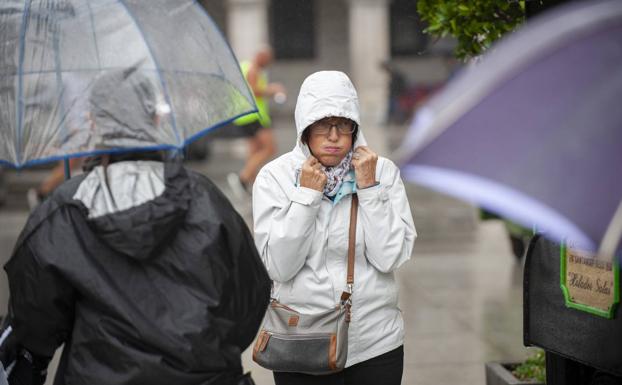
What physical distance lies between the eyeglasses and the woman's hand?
0.16 metres

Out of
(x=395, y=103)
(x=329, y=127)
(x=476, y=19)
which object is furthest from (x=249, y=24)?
(x=329, y=127)

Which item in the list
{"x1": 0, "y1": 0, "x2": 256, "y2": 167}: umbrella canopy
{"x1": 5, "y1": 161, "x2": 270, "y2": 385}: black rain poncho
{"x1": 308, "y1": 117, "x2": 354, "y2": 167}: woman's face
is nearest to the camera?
{"x1": 5, "y1": 161, "x2": 270, "y2": 385}: black rain poncho

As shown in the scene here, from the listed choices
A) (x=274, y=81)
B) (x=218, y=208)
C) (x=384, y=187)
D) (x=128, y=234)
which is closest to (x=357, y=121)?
(x=384, y=187)

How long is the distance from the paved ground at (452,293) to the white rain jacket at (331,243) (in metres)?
2.36

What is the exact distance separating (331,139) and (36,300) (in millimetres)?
1304

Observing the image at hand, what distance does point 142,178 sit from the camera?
3.09 metres

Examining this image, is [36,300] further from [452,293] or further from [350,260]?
[452,293]

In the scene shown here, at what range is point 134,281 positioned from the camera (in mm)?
2945

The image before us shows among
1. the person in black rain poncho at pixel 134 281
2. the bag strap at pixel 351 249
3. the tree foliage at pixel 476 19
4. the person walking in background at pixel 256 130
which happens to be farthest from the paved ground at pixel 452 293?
the person in black rain poncho at pixel 134 281

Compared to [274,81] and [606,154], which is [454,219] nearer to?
[606,154]

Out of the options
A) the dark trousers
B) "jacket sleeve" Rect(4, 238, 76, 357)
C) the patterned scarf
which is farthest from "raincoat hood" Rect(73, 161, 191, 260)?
the dark trousers

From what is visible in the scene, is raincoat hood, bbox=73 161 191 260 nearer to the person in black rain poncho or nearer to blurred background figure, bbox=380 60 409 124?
the person in black rain poncho

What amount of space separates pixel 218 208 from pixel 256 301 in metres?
0.32

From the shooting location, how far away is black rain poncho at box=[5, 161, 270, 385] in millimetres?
2898
